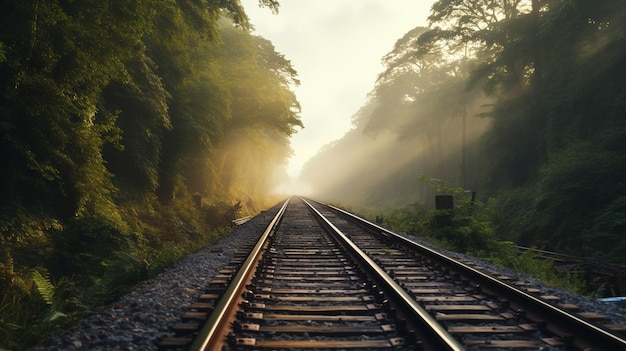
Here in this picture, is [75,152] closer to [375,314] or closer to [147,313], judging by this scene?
[147,313]

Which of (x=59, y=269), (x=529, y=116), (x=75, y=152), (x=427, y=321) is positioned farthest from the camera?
(x=529, y=116)

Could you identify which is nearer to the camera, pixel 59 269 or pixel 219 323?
pixel 219 323

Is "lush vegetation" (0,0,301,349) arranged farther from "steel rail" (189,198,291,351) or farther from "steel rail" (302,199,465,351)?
"steel rail" (302,199,465,351)

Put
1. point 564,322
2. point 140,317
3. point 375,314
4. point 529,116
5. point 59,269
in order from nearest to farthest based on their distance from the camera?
1. point 564,322
2. point 140,317
3. point 375,314
4. point 59,269
5. point 529,116

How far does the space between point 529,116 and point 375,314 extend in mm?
22242

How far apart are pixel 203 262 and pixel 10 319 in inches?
119

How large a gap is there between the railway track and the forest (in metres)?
5.99

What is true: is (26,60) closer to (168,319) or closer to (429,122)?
(168,319)

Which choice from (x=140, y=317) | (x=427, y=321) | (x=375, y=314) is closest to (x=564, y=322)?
(x=427, y=321)

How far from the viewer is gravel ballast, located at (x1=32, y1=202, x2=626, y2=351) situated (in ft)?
10.4

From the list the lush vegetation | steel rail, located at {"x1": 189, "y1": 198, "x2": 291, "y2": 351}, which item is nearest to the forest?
steel rail, located at {"x1": 189, "y1": 198, "x2": 291, "y2": 351}

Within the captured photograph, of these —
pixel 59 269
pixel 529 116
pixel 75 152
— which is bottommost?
pixel 59 269

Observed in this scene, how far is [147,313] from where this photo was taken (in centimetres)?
391

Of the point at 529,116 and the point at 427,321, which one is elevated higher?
the point at 529,116
